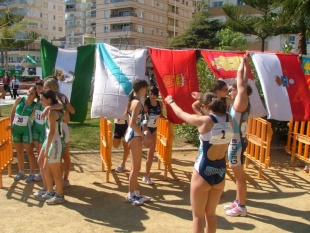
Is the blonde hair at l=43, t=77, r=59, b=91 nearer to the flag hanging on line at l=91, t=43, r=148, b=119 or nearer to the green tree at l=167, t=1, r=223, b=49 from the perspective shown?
the flag hanging on line at l=91, t=43, r=148, b=119

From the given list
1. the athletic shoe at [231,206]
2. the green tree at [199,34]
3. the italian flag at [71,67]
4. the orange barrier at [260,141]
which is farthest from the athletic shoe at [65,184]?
the green tree at [199,34]

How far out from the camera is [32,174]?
6.39 m

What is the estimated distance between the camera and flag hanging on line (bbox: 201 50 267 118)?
251 inches

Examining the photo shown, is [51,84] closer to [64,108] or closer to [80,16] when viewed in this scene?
[64,108]

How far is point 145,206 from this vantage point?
544 cm

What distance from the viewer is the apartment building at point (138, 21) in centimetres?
5906

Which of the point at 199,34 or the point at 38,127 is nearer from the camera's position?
the point at 38,127

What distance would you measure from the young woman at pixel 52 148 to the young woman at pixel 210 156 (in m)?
2.14

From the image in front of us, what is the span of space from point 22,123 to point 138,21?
55.4 m

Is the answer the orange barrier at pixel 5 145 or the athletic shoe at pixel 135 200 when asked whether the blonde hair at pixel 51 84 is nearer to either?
the orange barrier at pixel 5 145

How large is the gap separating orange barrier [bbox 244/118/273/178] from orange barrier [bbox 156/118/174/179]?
5.55 feet

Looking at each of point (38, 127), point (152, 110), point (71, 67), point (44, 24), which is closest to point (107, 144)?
point (152, 110)

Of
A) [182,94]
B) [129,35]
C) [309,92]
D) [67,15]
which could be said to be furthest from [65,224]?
[67,15]

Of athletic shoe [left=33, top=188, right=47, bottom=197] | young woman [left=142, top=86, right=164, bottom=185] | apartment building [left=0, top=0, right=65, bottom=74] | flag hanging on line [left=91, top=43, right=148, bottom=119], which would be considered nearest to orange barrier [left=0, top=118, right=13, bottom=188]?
athletic shoe [left=33, top=188, right=47, bottom=197]
